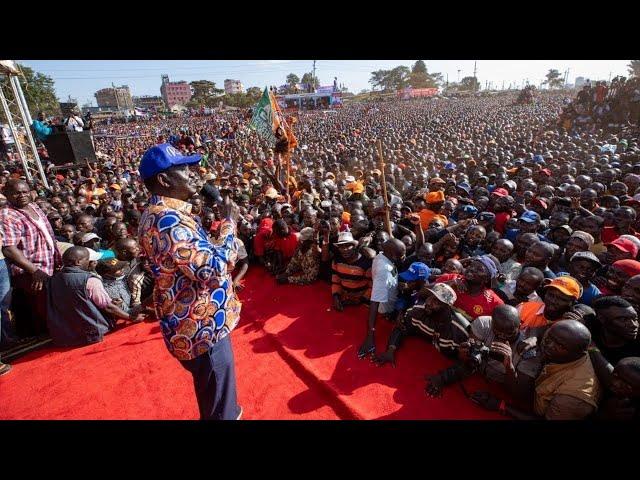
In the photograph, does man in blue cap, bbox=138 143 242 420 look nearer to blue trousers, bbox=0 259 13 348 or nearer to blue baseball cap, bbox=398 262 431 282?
blue baseball cap, bbox=398 262 431 282

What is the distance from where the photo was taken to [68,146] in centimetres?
1151

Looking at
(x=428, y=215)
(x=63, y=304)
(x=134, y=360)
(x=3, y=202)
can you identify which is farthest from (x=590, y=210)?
(x=3, y=202)

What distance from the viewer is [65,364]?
349cm

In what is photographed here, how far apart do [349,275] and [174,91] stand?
94.9 meters

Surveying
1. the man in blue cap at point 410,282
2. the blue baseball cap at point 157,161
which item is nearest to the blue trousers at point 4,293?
the blue baseball cap at point 157,161

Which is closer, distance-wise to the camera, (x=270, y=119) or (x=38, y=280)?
(x=38, y=280)

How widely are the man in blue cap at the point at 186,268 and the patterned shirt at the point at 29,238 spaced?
2.69 meters

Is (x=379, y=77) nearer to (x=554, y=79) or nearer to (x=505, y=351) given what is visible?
(x=554, y=79)

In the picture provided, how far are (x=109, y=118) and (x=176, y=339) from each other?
44.2 meters

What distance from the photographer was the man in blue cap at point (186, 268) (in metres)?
1.68

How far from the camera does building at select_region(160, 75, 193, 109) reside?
273 ft

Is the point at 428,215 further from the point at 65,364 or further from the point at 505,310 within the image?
the point at 65,364

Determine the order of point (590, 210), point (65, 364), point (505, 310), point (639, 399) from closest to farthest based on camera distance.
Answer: point (639, 399), point (505, 310), point (65, 364), point (590, 210)

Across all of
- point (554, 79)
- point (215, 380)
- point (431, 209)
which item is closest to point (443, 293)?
point (215, 380)
